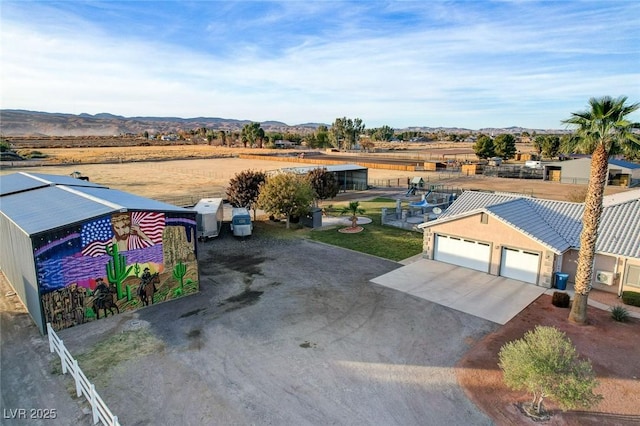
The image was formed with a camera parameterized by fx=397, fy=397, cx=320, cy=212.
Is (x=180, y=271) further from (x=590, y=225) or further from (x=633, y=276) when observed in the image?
(x=633, y=276)

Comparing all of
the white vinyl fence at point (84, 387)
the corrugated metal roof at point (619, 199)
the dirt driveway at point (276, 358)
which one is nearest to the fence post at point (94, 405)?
the white vinyl fence at point (84, 387)

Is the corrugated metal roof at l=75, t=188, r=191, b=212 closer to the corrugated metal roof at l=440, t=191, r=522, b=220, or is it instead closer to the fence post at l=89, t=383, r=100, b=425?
the fence post at l=89, t=383, r=100, b=425

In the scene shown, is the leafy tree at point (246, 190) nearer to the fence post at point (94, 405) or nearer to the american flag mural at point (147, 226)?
the american flag mural at point (147, 226)

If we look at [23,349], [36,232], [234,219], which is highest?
[36,232]

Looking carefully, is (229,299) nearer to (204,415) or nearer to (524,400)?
(204,415)

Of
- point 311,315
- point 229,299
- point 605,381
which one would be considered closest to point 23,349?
point 229,299

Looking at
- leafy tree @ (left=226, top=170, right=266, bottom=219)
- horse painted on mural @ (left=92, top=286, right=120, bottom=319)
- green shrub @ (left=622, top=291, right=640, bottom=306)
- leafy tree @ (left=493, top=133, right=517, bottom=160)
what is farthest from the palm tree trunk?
leafy tree @ (left=493, top=133, right=517, bottom=160)
